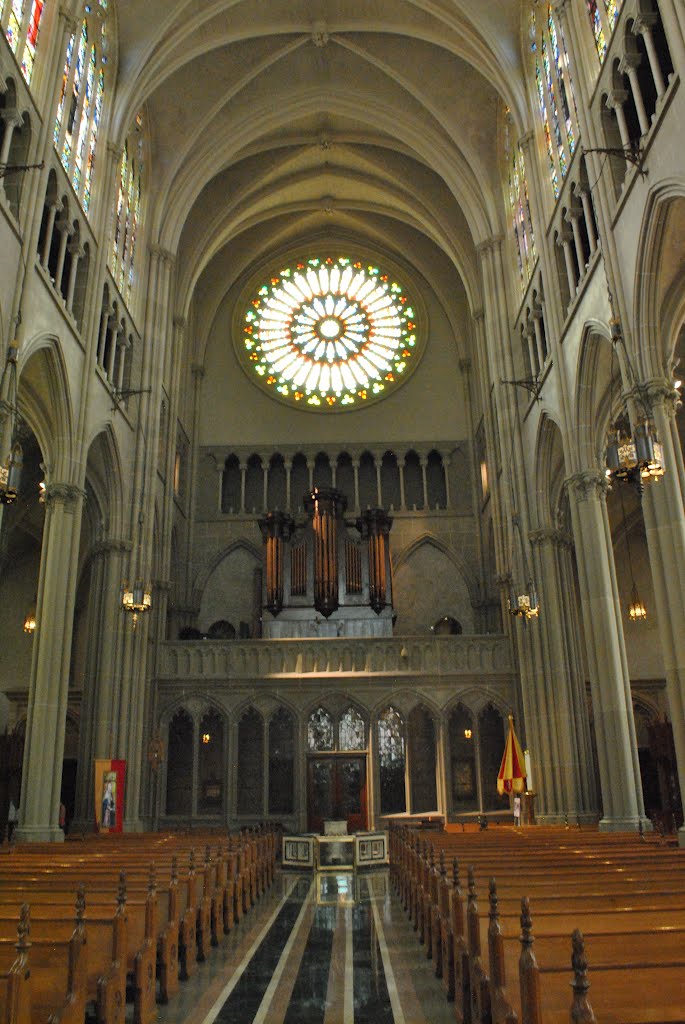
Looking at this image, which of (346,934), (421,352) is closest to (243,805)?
(346,934)

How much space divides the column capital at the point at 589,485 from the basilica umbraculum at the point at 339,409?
58mm

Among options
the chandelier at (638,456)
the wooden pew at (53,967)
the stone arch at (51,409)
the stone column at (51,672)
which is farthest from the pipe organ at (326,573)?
the wooden pew at (53,967)

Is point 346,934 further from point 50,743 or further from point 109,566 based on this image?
→ point 109,566

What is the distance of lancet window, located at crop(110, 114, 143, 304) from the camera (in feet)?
71.0

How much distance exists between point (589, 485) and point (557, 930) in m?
12.4

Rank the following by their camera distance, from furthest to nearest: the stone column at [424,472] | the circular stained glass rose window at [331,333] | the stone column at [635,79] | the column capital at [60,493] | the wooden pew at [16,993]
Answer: the circular stained glass rose window at [331,333], the stone column at [424,472], the column capital at [60,493], the stone column at [635,79], the wooden pew at [16,993]

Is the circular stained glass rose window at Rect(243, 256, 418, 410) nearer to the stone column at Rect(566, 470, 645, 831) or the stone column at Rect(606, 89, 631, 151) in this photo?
the stone column at Rect(566, 470, 645, 831)

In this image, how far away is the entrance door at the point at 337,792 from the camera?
2222 cm

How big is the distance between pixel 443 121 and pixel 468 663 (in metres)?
15.4

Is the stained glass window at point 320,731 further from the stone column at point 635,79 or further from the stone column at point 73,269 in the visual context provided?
the stone column at point 635,79

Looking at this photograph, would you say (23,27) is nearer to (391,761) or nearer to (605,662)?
(605,662)

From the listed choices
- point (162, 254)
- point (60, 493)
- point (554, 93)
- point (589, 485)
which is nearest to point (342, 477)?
point (162, 254)

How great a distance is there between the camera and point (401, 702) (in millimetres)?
23125

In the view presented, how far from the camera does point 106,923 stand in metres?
5.49
